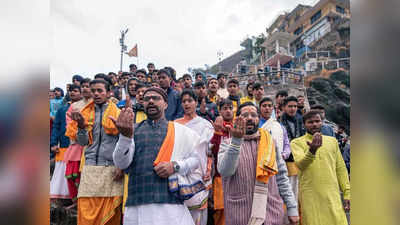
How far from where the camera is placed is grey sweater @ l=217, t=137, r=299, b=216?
2797mm

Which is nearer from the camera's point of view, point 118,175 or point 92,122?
point 118,175

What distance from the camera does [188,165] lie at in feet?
10.1

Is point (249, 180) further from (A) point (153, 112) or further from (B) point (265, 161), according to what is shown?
(A) point (153, 112)

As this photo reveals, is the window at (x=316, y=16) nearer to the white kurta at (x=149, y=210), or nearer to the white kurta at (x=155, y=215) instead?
the white kurta at (x=149, y=210)

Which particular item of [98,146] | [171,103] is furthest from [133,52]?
[98,146]

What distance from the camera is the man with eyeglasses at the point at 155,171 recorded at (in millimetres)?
2863

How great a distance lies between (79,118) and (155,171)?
4.36 ft

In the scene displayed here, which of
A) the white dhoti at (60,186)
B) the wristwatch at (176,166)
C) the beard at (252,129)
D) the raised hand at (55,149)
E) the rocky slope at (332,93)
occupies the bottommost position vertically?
the white dhoti at (60,186)

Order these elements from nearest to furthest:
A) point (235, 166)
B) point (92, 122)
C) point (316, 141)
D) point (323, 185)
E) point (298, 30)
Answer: point (235, 166)
point (316, 141)
point (323, 185)
point (92, 122)
point (298, 30)

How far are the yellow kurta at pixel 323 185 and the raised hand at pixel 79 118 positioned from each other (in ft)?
9.23

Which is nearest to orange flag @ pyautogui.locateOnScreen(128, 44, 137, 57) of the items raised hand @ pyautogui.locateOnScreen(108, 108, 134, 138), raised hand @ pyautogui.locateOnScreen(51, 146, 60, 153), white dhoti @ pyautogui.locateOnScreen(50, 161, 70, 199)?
raised hand @ pyautogui.locateOnScreen(51, 146, 60, 153)

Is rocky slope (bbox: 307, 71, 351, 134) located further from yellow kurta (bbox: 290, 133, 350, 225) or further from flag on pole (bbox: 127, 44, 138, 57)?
yellow kurta (bbox: 290, 133, 350, 225)

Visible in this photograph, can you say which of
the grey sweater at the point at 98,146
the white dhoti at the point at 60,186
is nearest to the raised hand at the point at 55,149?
the white dhoti at the point at 60,186
